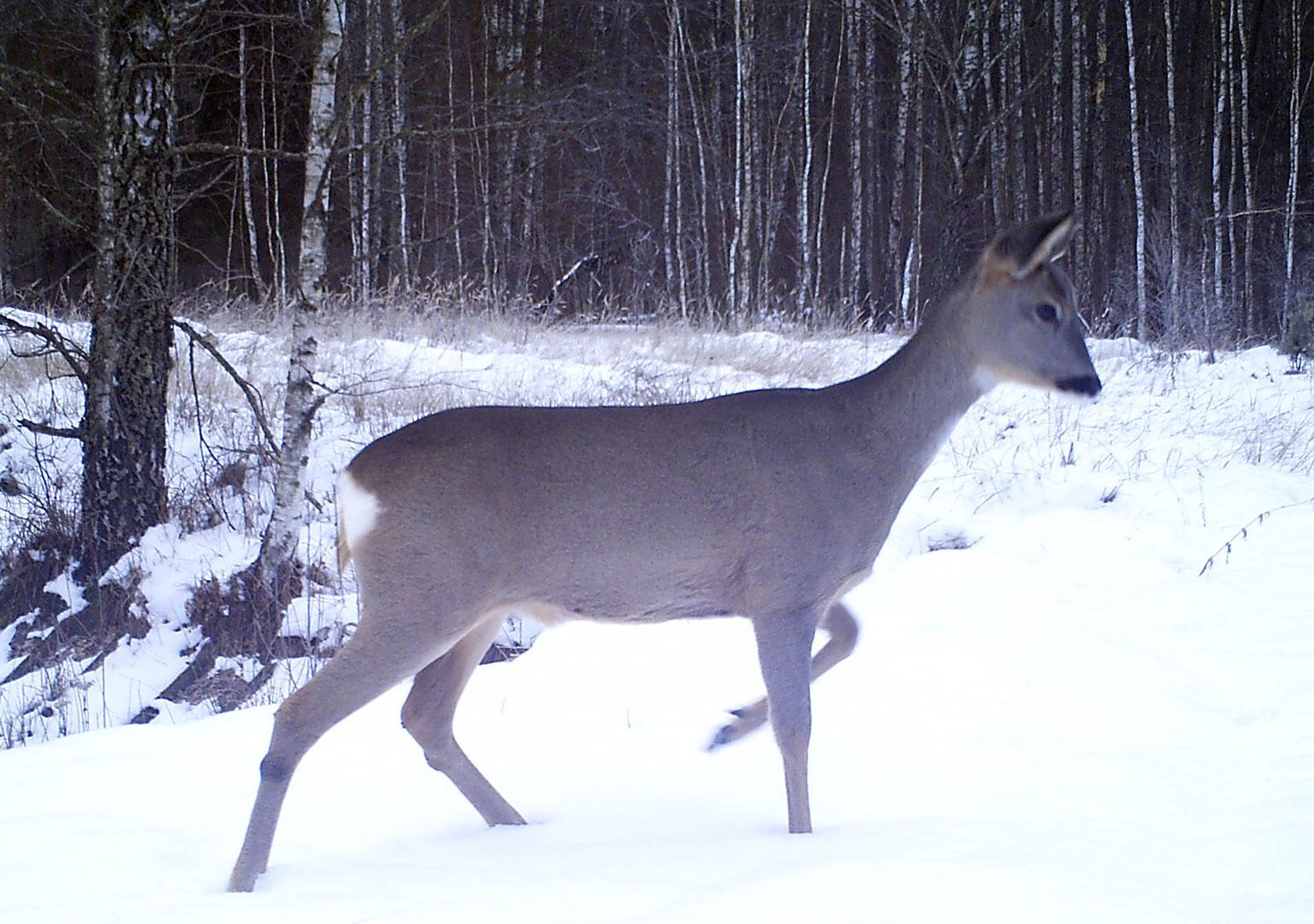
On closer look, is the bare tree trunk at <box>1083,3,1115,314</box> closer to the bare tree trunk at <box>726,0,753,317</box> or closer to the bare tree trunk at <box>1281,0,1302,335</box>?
the bare tree trunk at <box>1281,0,1302,335</box>

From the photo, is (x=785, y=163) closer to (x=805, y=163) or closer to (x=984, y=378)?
(x=805, y=163)

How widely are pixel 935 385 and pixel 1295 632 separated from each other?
2.40 metres

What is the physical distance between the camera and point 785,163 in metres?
21.6

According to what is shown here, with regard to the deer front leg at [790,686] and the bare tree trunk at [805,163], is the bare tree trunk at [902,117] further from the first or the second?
the deer front leg at [790,686]

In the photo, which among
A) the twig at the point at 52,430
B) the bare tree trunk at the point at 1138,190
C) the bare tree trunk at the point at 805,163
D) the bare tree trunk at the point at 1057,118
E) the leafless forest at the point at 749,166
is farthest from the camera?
the bare tree trunk at the point at 1057,118

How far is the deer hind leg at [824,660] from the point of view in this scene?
148 inches

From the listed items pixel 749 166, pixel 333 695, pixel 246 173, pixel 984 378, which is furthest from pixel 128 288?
pixel 749 166

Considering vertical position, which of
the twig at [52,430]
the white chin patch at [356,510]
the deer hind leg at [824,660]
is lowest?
the deer hind leg at [824,660]

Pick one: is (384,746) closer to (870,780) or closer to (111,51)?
(870,780)

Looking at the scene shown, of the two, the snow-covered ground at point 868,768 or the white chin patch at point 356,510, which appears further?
the white chin patch at point 356,510

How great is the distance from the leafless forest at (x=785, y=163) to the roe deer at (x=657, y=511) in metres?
11.5

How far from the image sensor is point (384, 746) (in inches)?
168

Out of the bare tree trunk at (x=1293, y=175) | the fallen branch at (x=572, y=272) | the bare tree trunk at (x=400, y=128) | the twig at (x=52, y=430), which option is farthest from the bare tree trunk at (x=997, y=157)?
the twig at (x=52, y=430)

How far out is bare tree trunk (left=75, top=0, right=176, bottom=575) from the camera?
717cm
